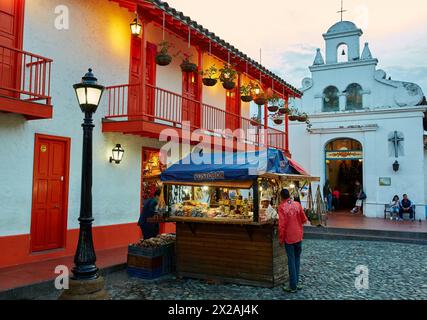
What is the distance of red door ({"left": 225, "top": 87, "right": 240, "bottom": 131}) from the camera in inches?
617

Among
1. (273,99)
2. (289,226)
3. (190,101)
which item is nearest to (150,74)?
(190,101)

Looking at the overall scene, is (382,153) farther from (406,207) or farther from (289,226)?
(289,226)

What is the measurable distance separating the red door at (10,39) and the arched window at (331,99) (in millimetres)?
16718

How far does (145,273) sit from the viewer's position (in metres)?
7.96

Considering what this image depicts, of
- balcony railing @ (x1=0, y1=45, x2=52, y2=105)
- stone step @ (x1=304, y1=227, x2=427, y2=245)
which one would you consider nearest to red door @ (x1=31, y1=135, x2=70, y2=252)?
balcony railing @ (x1=0, y1=45, x2=52, y2=105)

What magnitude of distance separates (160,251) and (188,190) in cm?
438

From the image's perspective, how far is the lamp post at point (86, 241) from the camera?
557cm

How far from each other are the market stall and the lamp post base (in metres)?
2.68

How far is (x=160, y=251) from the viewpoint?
8.13m

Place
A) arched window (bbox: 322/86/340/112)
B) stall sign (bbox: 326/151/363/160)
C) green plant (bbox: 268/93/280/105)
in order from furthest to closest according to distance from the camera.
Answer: arched window (bbox: 322/86/340/112), stall sign (bbox: 326/151/363/160), green plant (bbox: 268/93/280/105)

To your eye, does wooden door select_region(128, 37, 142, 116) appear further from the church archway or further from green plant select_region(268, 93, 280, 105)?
the church archway

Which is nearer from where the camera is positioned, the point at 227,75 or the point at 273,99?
the point at 227,75

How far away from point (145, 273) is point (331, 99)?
55.0 ft

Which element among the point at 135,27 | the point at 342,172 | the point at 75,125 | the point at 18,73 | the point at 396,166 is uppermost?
the point at 135,27
